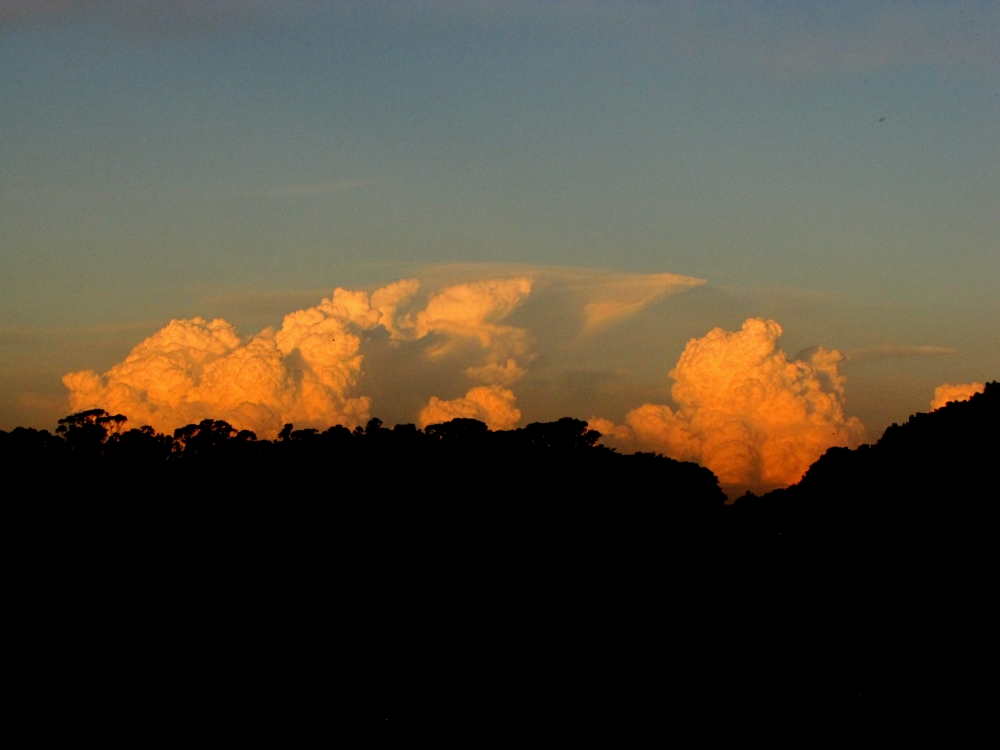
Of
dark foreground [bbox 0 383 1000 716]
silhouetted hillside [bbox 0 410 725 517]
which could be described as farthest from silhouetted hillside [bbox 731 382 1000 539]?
silhouetted hillside [bbox 0 410 725 517]

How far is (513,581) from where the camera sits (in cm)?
Result: 5869

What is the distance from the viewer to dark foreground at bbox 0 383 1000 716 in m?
45.8

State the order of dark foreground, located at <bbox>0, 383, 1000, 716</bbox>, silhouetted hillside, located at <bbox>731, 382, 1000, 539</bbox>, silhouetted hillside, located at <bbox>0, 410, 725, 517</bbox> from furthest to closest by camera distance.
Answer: silhouetted hillside, located at <bbox>0, 410, 725, 517</bbox>, silhouetted hillside, located at <bbox>731, 382, 1000, 539</bbox>, dark foreground, located at <bbox>0, 383, 1000, 716</bbox>

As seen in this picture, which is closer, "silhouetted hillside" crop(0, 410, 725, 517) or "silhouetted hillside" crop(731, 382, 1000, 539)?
"silhouetted hillside" crop(731, 382, 1000, 539)

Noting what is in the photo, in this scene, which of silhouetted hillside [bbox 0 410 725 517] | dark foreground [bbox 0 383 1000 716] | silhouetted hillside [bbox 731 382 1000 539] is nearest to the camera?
dark foreground [bbox 0 383 1000 716]

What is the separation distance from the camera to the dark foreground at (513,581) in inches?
1805

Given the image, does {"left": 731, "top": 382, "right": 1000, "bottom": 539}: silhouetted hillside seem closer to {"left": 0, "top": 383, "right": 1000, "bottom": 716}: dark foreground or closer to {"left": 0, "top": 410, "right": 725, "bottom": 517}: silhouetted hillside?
{"left": 0, "top": 383, "right": 1000, "bottom": 716}: dark foreground

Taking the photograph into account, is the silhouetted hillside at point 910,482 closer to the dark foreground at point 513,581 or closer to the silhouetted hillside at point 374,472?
the dark foreground at point 513,581

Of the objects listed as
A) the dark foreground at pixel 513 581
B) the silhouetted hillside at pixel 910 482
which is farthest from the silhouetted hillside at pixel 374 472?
the silhouetted hillside at pixel 910 482

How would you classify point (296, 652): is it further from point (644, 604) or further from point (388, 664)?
point (644, 604)

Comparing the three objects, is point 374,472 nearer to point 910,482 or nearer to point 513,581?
point 513,581

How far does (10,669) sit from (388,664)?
15.0 m

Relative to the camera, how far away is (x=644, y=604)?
5431 centimetres

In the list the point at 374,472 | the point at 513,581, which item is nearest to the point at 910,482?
the point at 513,581
